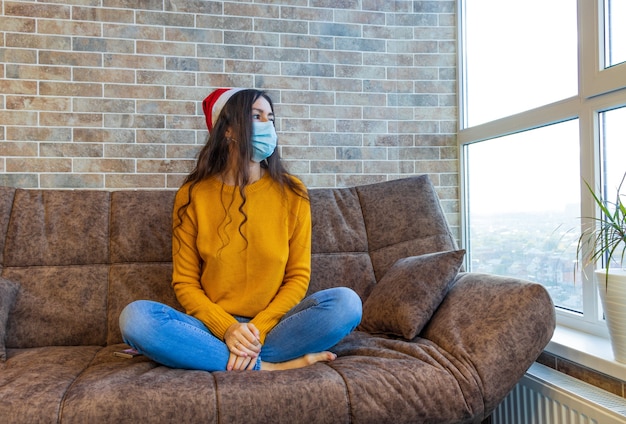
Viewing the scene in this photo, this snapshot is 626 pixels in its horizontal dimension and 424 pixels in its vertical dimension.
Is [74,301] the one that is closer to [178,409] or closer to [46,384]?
[46,384]

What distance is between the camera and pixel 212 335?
1.77m

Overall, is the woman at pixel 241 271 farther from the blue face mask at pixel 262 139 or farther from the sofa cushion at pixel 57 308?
the sofa cushion at pixel 57 308

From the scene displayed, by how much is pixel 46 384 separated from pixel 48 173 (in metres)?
1.41

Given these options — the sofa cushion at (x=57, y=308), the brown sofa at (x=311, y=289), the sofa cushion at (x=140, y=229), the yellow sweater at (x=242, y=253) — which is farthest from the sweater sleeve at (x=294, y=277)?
the sofa cushion at (x=57, y=308)

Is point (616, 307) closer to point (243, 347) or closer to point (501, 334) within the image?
point (501, 334)

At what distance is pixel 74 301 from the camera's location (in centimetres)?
209

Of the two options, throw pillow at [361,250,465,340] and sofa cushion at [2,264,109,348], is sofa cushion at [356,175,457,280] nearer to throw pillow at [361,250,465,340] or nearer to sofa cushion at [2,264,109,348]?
throw pillow at [361,250,465,340]

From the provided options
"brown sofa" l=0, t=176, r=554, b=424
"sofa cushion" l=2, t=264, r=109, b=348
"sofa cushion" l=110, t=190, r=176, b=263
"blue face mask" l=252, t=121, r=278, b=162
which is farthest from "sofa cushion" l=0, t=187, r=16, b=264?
"blue face mask" l=252, t=121, r=278, b=162

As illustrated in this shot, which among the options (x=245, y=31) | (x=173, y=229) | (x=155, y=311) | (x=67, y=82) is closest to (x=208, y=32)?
(x=245, y=31)

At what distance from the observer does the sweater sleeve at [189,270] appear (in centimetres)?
184

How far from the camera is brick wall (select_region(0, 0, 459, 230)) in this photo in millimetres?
2656

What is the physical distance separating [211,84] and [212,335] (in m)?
1.43

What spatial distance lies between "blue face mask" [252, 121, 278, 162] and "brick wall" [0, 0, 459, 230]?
0.80 metres

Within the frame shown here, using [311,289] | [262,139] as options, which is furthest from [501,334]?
[262,139]
